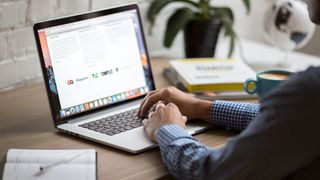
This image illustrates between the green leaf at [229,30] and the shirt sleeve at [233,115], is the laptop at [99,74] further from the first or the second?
the green leaf at [229,30]

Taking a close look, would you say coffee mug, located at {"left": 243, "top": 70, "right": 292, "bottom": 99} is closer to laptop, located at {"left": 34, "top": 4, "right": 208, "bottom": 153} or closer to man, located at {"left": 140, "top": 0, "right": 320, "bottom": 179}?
laptop, located at {"left": 34, "top": 4, "right": 208, "bottom": 153}

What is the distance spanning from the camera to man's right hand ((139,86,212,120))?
1314 mm

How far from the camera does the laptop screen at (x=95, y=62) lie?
4.22 ft

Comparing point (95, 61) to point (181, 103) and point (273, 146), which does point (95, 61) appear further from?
point (273, 146)

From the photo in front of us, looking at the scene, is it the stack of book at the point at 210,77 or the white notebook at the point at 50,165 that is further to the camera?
the stack of book at the point at 210,77

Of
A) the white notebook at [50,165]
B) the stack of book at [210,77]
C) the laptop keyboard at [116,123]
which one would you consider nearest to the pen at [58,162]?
the white notebook at [50,165]

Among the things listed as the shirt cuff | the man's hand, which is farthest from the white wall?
the shirt cuff

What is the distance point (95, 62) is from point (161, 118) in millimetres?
263

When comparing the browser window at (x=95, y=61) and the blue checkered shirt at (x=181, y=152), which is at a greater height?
the browser window at (x=95, y=61)

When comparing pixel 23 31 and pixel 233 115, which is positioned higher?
pixel 23 31

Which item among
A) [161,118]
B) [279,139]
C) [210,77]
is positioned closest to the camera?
[279,139]

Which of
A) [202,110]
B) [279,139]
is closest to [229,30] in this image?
[202,110]

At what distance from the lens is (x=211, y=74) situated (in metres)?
1.56

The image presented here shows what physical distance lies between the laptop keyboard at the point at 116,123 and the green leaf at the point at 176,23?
1.57 feet
